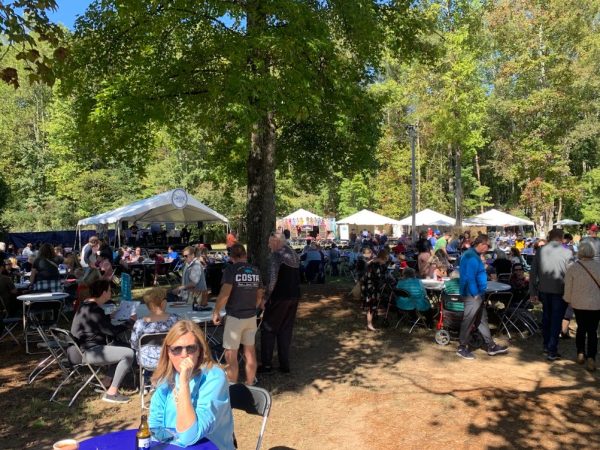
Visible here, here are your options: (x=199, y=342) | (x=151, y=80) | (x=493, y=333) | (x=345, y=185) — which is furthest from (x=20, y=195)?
(x=199, y=342)

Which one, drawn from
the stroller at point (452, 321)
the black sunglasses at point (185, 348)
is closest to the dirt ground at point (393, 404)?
the stroller at point (452, 321)

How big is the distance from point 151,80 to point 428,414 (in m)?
6.64

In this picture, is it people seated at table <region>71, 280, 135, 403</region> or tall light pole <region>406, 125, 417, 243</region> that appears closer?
people seated at table <region>71, 280, 135, 403</region>

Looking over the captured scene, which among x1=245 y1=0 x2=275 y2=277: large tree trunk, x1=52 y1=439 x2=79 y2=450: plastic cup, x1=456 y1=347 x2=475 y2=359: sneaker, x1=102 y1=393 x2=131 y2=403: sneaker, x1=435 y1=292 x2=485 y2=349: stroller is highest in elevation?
x1=245 y1=0 x2=275 y2=277: large tree trunk

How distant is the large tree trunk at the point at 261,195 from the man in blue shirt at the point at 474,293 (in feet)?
15.5

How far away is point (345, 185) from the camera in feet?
150

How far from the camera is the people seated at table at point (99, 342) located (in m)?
5.27

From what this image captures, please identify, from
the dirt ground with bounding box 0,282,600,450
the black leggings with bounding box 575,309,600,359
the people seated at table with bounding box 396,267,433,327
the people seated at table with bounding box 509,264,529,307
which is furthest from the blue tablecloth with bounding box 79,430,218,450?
the people seated at table with bounding box 509,264,529,307

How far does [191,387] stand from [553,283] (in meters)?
5.47

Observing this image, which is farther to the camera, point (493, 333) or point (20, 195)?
point (20, 195)

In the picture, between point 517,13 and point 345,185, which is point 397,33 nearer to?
point 517,13

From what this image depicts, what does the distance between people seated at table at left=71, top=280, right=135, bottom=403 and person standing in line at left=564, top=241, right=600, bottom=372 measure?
16.6ft

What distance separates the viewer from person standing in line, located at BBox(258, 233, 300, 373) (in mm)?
5891

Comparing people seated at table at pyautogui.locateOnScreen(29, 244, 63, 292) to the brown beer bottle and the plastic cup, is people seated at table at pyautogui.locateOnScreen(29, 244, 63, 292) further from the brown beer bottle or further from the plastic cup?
the brown beer bottle
